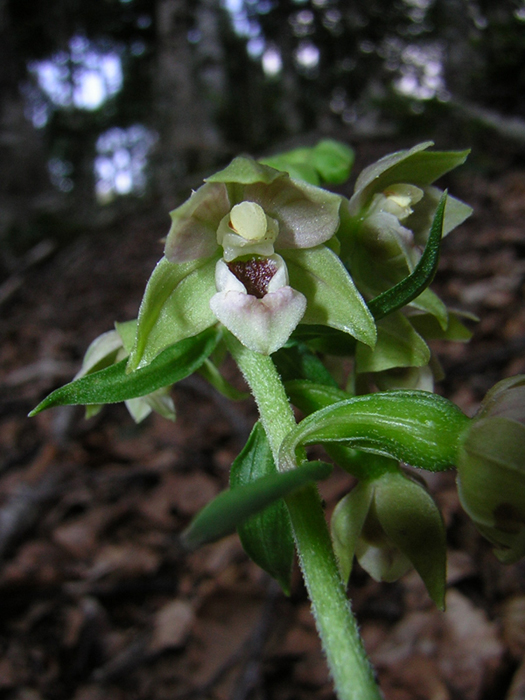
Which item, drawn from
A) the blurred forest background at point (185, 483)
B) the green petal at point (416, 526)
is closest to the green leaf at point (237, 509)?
the green petal at point (416, 526)

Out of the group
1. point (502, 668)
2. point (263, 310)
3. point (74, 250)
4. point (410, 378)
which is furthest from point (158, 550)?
point (74, 250)

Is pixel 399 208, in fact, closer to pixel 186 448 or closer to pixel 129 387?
pixel 129 387

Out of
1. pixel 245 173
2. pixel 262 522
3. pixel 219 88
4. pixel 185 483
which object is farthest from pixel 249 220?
pixel 219 88

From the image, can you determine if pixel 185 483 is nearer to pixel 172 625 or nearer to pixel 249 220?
pixel 172 625

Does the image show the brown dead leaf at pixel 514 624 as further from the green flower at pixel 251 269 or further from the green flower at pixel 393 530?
the green flower at pixel 251 269


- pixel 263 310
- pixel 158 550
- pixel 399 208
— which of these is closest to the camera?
pixel 263 310

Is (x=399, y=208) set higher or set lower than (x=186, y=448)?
higher

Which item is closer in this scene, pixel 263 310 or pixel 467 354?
pixel 263 310
